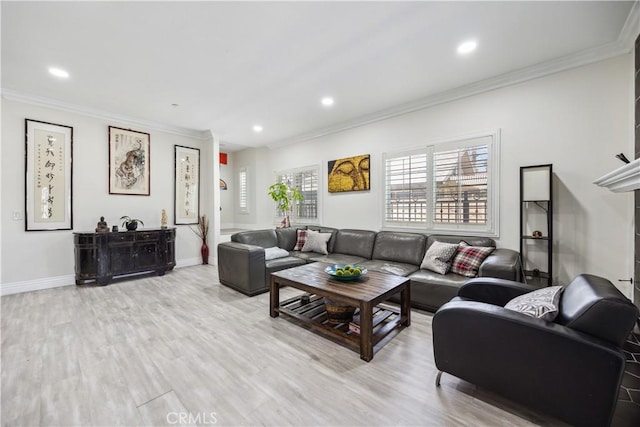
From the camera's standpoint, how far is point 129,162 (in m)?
4.80

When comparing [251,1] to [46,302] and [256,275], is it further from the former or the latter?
[46,302]

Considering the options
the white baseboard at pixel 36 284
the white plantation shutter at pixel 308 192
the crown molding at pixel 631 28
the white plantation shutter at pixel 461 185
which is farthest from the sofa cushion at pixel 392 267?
the white baseboard at pixel 36 284

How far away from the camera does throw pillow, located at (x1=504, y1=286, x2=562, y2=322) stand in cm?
148

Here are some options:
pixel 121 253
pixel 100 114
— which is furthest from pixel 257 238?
pixel 100 114

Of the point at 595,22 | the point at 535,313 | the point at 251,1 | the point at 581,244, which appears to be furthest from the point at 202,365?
the point at 595,22

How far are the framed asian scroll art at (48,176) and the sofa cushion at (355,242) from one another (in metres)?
4.40

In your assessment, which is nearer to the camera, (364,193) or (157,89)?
(157,89)

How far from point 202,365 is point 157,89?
352cm

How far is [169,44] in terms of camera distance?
8.46 ft

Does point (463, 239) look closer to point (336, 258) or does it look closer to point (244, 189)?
point (336, 258)

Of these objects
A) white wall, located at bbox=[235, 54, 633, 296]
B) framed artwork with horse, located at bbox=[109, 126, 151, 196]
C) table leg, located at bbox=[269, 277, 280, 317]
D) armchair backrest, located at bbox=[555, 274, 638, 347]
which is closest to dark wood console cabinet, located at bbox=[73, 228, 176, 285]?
framed artwork with horse, located at bbox=[109, 126, 151, 196]

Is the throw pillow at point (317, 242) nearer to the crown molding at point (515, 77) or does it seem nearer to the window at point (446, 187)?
the window at point (446, 187)

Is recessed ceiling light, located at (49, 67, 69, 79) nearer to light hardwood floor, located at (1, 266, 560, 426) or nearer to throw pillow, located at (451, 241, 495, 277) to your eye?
light hardwood floor, located at (1, 266, 560, 426)

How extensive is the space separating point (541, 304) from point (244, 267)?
10.4 ft
